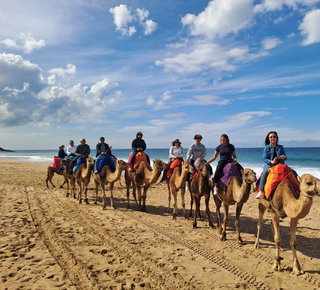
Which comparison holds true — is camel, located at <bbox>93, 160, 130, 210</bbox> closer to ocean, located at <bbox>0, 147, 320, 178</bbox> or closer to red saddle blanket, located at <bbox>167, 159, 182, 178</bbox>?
red saddle blanket, located at <bbox>167, 159, 182, 178</bbox>

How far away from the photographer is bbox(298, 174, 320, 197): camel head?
437 cm

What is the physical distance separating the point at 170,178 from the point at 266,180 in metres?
4.58

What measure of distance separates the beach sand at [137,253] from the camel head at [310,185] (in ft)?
6.05

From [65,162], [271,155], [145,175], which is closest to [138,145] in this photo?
[145,175]

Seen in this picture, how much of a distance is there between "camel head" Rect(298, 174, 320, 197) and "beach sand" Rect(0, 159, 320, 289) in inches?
72.7

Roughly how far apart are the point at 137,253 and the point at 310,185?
4123 millimetres

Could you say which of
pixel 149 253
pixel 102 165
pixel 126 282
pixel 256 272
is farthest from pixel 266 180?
pixel 102 165

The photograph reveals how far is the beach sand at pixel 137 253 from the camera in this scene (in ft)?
15.6

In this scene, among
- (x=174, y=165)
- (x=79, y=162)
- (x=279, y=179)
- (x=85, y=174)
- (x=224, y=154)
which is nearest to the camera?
(x=279, y=179)

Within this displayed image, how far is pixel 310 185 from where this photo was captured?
14.7ft

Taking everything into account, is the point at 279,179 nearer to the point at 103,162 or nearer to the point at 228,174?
the point at 228,174

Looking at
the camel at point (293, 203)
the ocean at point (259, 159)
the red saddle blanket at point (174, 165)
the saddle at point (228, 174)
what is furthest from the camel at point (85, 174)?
the ocean at point (259, 159)

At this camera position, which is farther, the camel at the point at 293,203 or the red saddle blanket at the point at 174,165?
the red saddle blanket at the point at 174,165

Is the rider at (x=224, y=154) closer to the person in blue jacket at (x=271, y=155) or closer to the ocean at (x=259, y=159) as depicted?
the person in blue jacket at (x=271, y=155)
